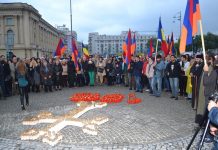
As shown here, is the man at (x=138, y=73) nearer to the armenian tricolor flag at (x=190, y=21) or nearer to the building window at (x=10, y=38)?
the armenian tricolor flag at (x=190, y=21)

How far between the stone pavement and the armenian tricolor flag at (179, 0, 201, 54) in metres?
2.19

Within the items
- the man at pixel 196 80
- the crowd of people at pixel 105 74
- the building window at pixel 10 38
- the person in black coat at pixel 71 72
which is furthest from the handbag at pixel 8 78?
the building window at pixel 10 38

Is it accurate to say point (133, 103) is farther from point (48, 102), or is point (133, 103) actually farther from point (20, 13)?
point (20, 13)

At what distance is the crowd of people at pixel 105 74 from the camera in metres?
11.1

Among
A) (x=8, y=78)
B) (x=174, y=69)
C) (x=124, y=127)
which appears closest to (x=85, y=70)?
(x=8, y=78)

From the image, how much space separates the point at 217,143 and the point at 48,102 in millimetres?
8982

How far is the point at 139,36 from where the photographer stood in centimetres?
11438

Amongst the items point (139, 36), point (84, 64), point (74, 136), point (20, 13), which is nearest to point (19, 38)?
point (20, 13)

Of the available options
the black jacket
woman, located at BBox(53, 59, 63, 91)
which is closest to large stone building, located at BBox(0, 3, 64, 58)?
woman, located at BBox(53, 59, 63, 91)

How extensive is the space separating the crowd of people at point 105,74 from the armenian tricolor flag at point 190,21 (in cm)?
265

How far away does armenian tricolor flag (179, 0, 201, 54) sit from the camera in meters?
6.47

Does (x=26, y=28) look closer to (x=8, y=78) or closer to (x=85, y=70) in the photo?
(x=85, y=70)

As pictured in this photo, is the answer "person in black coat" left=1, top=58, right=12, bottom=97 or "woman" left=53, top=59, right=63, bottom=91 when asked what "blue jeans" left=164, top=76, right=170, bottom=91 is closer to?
"woman" left=53, top=59, right=63, bottom=91

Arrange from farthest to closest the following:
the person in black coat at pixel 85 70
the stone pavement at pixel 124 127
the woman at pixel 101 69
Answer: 1. the woman at pixel 101 69
2. the person in black coat at pixel 85 70
3. the stone pavement at pixel 124 127
